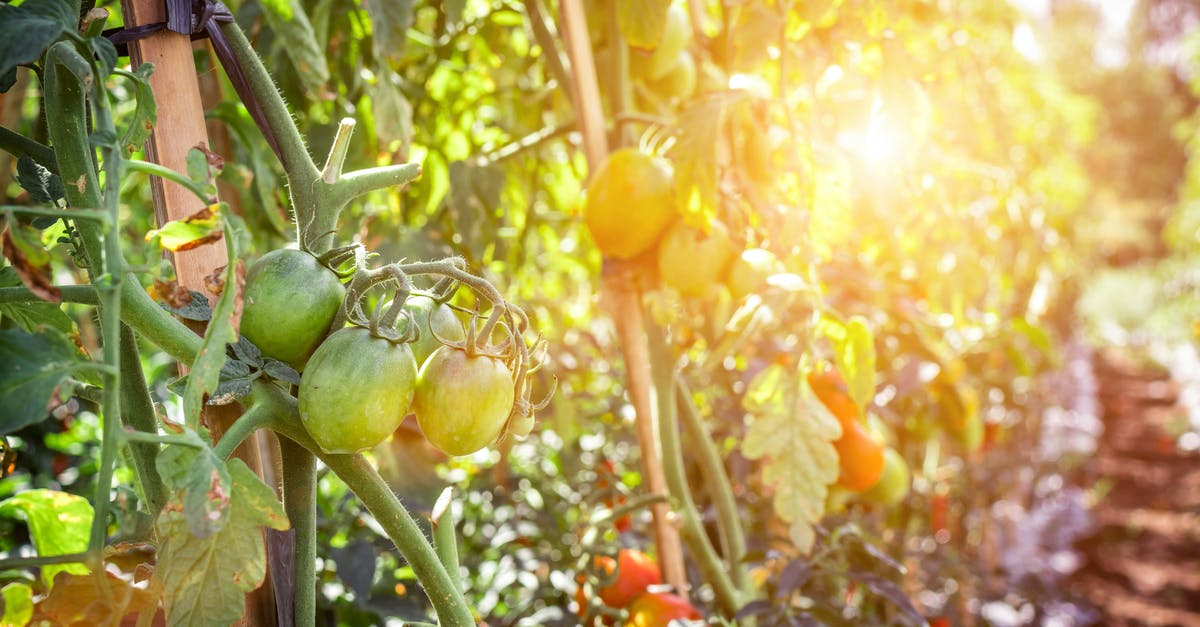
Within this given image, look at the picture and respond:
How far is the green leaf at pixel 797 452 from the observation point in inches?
34.0

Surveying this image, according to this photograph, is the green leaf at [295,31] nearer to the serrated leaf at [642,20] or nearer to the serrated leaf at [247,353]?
the serrated leaf at [642,20]

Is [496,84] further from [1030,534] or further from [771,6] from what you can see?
[1030,534]

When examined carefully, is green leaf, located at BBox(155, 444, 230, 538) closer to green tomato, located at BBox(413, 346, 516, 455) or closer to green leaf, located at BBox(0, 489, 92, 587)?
green tomato, located at BBox(413, 346, 516, 455)

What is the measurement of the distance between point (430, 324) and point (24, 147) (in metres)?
0.25

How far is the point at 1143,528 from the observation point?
5184 millimetres

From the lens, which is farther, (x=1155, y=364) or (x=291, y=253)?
(x=1155, y=364)

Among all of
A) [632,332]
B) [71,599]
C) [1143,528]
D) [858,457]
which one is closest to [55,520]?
[71,599]

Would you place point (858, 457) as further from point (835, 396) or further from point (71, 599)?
point (71, 599)

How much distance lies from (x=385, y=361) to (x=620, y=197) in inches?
20.3

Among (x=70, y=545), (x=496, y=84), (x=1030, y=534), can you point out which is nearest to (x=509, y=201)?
(x=496, y=84)

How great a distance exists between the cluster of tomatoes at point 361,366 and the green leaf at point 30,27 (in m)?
0.14

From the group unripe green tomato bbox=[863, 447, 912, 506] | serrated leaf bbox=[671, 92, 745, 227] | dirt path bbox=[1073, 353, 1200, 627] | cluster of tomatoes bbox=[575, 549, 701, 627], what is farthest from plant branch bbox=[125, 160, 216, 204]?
dirt path bbox=[1073, 353, 1200, 627]

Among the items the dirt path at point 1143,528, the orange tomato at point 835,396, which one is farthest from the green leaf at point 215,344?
the dirt path at point 1143,528

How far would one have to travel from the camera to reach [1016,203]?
191cm
